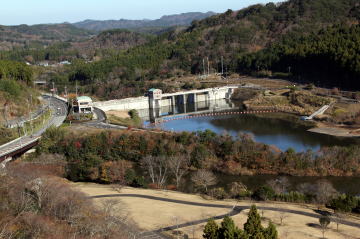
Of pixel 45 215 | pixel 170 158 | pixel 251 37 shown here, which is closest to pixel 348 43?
pixel 251 37

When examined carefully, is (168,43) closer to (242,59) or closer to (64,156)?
(242,59)

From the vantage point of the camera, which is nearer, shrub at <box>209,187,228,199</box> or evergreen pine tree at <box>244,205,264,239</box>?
evergreen pine tree at <box>244,205,264,239</box>

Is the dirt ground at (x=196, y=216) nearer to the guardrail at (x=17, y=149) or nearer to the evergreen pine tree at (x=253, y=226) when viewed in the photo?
the evergreen pine tree at (x=253, y=226)

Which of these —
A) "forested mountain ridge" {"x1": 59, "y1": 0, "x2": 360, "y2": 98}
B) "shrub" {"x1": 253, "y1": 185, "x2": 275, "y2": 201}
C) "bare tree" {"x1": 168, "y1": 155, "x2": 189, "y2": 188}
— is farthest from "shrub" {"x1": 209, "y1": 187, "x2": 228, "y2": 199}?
"forested mountain ridge" {"x1": 59, "y1": 0, "x2": 360, "y2": 98}

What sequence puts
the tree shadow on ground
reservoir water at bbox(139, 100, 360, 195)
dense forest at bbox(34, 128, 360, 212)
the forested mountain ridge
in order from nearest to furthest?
the tree shadow on ground
dense forest at bbox(34, 128, 360, 212)
reservoir water at bbox(139, 100, 360, 195)
the forested mountain ridge

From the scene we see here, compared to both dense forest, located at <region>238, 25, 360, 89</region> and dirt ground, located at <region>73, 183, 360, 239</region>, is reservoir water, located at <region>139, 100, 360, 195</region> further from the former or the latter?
dense forest, located at <region>238, 25, 360, 89</region>

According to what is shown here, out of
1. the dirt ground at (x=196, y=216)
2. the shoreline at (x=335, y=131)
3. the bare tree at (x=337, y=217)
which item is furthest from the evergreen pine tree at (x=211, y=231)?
the shoreline at (x=335, y=131)

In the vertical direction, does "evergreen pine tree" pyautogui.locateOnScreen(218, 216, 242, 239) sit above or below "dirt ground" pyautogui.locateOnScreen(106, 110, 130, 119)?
above
